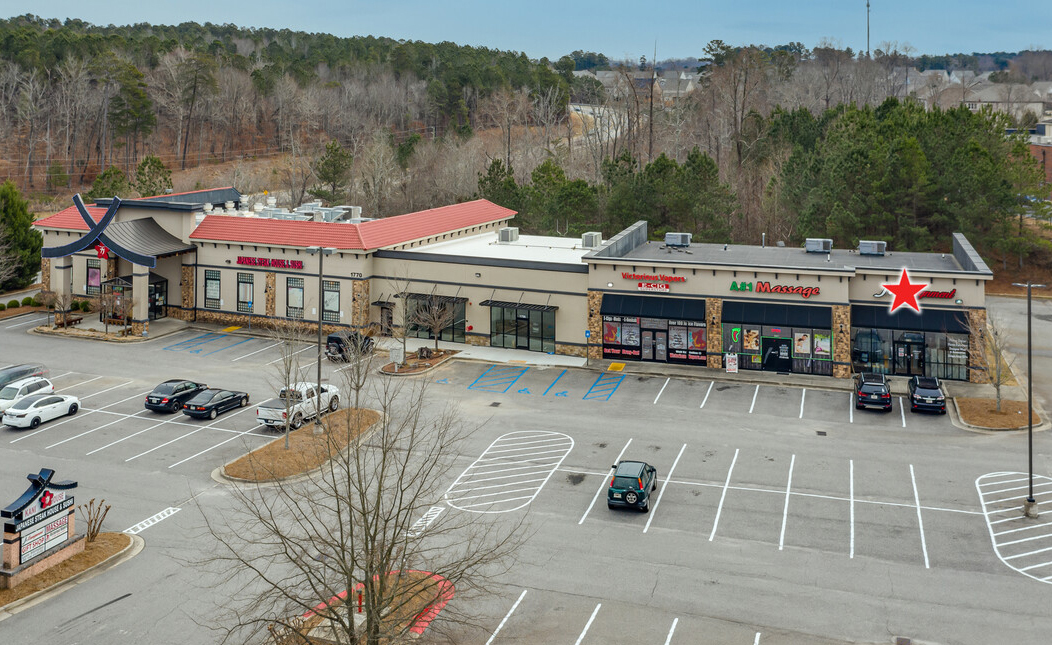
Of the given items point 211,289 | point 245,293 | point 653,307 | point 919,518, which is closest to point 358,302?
point 245,293

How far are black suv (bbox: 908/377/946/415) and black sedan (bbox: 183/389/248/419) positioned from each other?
3076 centimetres

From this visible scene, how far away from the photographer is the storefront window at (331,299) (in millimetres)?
57500

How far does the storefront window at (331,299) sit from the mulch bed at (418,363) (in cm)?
767

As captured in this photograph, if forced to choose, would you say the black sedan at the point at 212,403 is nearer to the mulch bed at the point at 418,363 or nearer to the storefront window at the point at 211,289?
the mulch bed at the point at 418,363

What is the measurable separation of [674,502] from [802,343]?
19.4 meters

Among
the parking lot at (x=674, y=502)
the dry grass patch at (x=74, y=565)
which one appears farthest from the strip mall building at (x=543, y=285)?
the dry grass patch at (x=74, y=565)

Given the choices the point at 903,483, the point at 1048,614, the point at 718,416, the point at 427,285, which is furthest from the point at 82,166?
the point at 1048,614

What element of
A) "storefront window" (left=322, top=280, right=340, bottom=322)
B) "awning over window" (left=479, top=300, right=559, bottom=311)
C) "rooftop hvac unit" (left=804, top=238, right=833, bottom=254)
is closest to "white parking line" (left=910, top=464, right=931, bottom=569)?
"rooftop hvac unit" (left=804, top=238, right=833, bottom=254)

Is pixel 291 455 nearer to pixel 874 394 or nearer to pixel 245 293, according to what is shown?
pixel 245 293

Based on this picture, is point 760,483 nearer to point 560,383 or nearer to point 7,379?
point 560,383

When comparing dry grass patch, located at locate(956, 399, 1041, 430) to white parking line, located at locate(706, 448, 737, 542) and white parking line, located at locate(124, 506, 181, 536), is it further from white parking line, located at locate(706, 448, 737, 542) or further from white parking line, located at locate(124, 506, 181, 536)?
white parking line, located at locate(124, 506, 181, 536)

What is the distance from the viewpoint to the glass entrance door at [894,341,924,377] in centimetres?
4834

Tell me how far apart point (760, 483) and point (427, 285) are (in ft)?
90.8

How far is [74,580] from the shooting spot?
1064 inches
